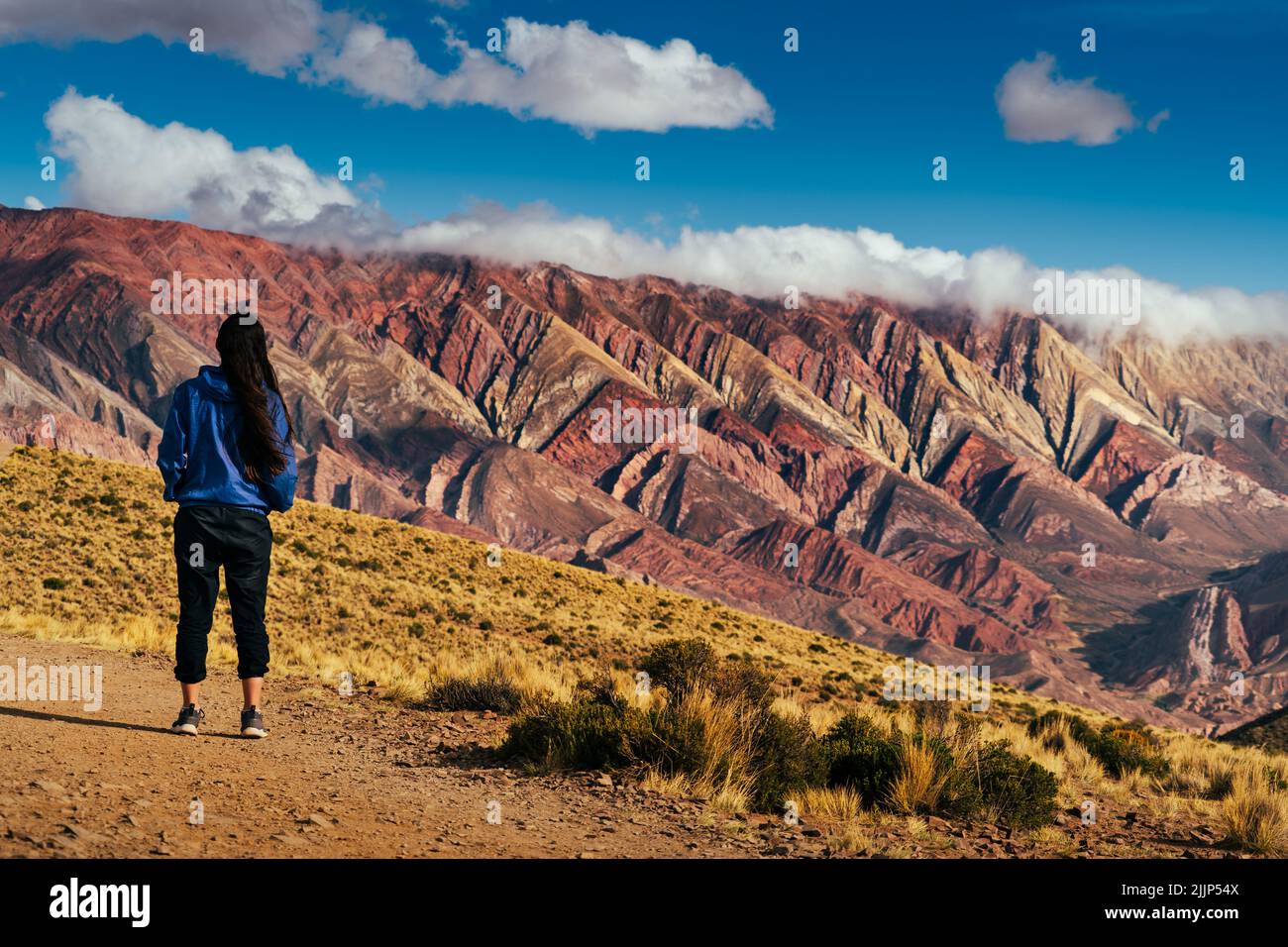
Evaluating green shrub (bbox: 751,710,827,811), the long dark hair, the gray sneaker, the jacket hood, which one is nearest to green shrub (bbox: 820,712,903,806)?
green shrub (bbox: 751,710,827,811)

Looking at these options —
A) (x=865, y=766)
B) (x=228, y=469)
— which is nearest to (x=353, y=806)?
(x=228, y=469)

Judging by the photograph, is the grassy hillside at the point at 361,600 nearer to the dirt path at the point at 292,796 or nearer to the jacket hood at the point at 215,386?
the dirt path at the point at 292,796

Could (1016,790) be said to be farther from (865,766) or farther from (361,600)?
(361,600)

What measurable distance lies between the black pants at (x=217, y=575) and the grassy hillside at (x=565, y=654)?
267 cm

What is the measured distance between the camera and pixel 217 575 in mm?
9219

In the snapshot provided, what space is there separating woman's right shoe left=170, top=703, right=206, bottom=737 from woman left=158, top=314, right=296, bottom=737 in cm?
78

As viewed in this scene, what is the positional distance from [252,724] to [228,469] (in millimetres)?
2294

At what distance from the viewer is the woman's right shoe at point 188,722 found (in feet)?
30.8

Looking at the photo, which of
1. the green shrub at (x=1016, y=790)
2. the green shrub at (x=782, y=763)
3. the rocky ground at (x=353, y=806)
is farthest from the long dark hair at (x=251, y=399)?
the green shrub at (x=1016, y=790)

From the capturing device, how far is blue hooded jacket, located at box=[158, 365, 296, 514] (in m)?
8.76

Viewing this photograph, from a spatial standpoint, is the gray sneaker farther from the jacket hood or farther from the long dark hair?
the jacket hood

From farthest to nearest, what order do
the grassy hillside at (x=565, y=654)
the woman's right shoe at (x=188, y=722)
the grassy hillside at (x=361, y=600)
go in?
the grassy hillside at (x=361, y=600), the grassy hillside at (x=565, y=654), the woman's right shoe at (x=188, y=722)
